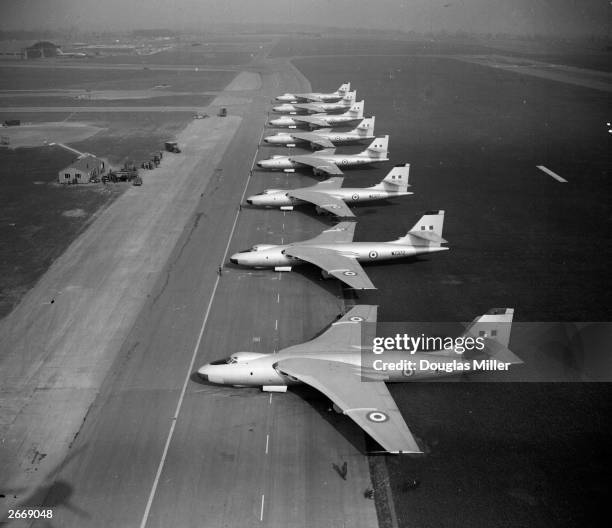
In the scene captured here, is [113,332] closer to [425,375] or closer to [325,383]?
[325,383]

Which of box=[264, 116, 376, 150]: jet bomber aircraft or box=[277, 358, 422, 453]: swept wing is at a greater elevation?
box=[264, 116, 376, 150]: jet bomber aircraft

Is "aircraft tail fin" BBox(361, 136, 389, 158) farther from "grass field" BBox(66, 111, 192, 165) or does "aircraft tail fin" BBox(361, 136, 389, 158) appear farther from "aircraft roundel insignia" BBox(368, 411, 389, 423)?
"aircraft roundel insignia" BBox(368, 411, 389, 423)

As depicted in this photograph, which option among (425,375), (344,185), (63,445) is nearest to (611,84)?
(344,185)

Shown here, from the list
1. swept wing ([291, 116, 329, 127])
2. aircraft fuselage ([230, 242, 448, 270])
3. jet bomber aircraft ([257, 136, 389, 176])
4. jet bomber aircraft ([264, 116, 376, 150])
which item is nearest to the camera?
aircraft fuselage ([230, 242, 448, 270])

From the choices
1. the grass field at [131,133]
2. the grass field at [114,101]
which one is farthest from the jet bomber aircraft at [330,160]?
the grass field at [114,101]

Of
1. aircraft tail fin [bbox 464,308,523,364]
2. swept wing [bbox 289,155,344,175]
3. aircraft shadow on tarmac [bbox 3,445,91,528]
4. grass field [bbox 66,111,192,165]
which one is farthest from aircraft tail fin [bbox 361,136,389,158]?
aircraft shadow on tarmac [bbox 3,445,91,528]
